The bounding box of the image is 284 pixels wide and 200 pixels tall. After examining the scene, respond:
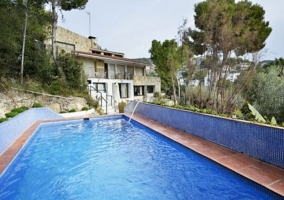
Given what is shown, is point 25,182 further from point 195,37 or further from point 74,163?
point 195,37

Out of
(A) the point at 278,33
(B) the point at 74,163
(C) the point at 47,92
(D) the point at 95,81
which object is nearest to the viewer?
(B) the point at 74,163

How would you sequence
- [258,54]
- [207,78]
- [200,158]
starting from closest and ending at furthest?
[200,158]
[258,54]
[207,78]

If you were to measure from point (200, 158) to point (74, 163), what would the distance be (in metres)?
A: 3.73

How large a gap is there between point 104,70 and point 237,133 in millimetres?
18594

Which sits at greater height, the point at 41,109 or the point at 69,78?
the point at 69,78

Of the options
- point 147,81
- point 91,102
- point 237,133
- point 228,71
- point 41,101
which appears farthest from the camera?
point 147,81

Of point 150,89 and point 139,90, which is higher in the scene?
point 150,89

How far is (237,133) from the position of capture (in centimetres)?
503

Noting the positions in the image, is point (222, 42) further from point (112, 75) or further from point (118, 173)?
point (112, 75)

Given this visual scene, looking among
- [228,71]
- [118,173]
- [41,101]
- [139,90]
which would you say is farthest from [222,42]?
[139,90]

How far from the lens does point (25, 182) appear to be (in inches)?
169

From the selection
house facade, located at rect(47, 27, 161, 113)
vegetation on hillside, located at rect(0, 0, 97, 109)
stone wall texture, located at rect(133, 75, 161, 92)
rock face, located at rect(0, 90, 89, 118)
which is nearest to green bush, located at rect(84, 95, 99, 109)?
vegetation on hillside, located at rect(0, 0, 97, 109)

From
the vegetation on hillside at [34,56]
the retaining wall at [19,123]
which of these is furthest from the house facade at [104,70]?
the retaining wall at [19,123]

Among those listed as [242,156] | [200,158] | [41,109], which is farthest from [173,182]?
[41,109]
